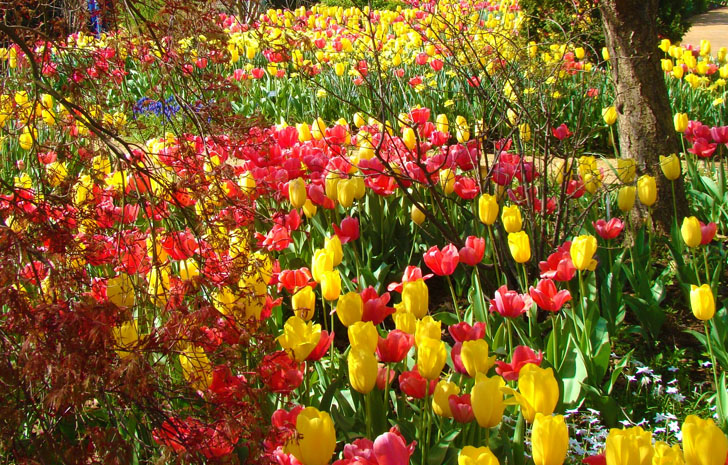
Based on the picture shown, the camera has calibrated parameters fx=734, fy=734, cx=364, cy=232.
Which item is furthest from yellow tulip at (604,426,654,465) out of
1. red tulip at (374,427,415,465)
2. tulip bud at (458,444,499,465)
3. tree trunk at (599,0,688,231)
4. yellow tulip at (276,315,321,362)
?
tree trunk at (599,0,688,231)

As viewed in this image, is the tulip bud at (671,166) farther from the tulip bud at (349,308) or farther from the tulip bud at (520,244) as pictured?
the tulip bud at (349,308)

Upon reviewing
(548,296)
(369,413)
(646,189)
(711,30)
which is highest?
(711,30)

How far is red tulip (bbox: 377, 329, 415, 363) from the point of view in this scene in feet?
5.31

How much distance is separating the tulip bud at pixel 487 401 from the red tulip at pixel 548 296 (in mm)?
581

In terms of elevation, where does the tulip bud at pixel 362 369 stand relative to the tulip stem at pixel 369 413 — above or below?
above

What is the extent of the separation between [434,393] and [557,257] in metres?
0.80

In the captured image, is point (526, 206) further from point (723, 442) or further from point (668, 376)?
point (723, 442)

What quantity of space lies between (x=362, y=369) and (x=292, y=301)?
1.78 feet

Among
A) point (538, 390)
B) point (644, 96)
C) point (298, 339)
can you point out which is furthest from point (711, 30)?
point (538, 390)

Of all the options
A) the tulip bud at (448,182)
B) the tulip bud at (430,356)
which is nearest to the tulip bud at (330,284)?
the tulip bud at (430,356)

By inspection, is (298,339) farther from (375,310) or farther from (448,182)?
(448,182)

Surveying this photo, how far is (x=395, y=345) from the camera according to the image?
1626 mm

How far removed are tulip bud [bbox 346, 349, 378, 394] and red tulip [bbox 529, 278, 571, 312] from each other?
612 mm

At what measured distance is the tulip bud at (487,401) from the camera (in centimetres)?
137
